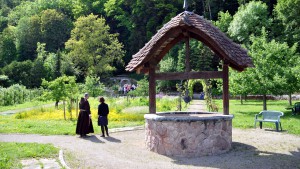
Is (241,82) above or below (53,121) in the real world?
above

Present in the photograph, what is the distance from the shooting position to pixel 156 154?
11.2 metres

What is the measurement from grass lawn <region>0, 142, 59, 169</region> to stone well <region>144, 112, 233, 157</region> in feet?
10.8

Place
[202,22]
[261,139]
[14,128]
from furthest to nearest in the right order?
[14,128]
[261,139]
[202,22]

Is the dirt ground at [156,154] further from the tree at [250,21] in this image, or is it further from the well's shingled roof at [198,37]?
the tree at [250,21]

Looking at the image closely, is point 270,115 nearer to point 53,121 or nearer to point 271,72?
point 271,72

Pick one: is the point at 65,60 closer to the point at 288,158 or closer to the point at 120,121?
the point at 120,121

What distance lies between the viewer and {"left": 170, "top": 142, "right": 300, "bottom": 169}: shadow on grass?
31.3 ft

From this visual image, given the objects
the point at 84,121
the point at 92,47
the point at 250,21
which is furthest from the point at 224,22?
the point at 84,121

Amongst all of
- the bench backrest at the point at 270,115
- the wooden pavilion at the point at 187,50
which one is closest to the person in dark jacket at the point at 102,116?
the wooden pavilion at the point at 187,50

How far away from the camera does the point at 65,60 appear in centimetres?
5466

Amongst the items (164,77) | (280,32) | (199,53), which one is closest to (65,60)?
(199,53)

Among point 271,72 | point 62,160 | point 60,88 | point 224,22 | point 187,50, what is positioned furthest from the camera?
point 224,22

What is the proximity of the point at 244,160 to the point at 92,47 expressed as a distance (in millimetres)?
46294

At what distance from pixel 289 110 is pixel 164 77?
1582 cm
